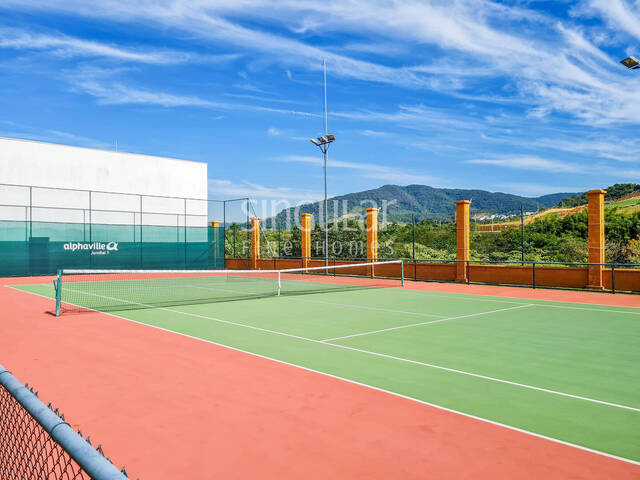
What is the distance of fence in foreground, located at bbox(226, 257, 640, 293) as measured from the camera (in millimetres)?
16609

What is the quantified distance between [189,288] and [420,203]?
139 meters

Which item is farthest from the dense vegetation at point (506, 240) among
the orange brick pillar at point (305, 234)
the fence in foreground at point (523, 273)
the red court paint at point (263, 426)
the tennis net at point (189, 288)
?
the red court paint at point (263, 426)

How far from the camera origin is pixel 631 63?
501 inches

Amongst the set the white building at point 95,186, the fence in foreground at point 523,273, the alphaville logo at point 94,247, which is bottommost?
the fence in foreground at point 523,273

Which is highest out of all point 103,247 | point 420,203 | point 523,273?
point 420,203

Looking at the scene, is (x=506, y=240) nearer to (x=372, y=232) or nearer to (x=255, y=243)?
(x=372, y=232)

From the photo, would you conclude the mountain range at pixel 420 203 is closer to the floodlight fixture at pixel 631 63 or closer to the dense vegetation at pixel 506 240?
the dense vegetation at pixel 506 240

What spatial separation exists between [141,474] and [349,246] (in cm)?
2409

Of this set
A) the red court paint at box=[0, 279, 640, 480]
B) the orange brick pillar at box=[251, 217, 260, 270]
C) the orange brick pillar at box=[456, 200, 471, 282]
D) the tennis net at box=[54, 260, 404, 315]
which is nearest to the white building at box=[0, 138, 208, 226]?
the orange brick pillar at box=[251, 217, 260, 270]

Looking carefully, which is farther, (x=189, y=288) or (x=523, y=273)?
(x=189, y=288)

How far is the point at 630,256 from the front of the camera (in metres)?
20.7

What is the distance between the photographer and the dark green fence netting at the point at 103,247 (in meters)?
25.6

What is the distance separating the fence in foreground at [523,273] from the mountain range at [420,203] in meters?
2.11

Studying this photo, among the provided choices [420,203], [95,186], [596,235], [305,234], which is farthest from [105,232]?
[420,203]
